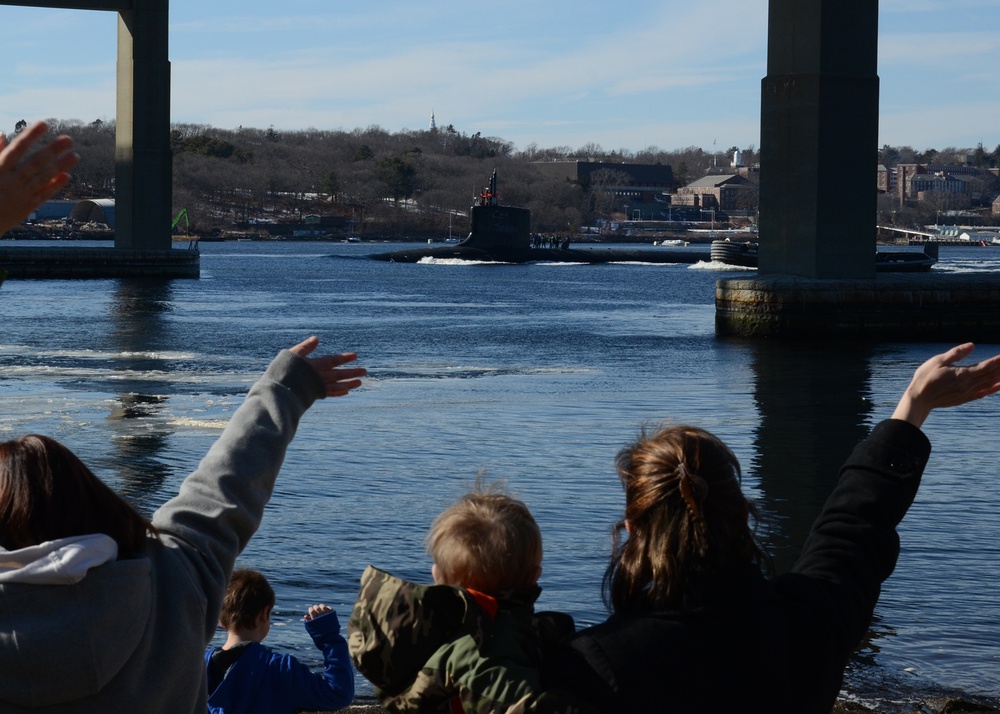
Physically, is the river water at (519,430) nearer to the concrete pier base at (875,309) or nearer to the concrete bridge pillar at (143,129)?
the concrete pier base at (875,309)

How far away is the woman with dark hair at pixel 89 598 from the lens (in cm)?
182

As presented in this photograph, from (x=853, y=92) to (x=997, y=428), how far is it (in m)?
14.2

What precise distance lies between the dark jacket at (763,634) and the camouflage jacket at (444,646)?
7cm

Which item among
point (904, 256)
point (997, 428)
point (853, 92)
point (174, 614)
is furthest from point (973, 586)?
point (904, 256)

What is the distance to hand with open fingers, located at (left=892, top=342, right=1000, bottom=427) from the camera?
92.0 inches

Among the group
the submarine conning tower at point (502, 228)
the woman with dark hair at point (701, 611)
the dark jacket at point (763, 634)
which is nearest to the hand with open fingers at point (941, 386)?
the dark jacket at point (763, 634)

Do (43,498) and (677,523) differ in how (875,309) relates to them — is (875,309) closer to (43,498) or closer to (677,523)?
(677,523)

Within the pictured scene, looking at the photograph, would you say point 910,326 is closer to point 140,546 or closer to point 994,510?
point 994,510

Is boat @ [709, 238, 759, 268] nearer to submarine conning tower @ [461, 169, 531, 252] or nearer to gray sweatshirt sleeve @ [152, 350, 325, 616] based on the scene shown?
submarine conning tower @ [461, 169, 531, 252]

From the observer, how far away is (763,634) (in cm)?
207

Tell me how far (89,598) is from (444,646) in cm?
54

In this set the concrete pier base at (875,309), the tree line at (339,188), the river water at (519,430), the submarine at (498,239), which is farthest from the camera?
the tree line at (339,188)

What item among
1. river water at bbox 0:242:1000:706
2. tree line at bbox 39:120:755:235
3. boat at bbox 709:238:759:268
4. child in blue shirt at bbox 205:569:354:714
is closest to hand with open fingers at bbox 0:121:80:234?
child in blue shirt at bbox 205:569:354:714

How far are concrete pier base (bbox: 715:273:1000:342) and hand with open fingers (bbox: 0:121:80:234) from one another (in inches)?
951
